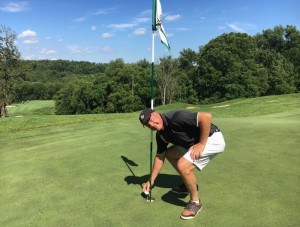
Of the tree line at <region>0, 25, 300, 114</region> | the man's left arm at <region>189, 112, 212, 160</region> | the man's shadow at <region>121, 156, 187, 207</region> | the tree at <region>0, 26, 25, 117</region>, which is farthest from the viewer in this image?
the tree line at <region>0, 25, 300, 114</region>

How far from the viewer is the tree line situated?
193 feet

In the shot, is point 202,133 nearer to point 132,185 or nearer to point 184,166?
point 184,166

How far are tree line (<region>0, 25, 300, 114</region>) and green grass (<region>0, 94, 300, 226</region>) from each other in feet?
122

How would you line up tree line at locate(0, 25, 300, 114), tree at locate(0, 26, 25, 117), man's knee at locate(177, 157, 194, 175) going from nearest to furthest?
man's knee at locate(177, 157, 194, 175) → tree at locate(0, 26, 25, 117) → tree line at locate(0, 25, 300, 114)

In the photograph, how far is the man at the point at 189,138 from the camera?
4.44 meters

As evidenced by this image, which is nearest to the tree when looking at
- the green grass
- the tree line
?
the tree line

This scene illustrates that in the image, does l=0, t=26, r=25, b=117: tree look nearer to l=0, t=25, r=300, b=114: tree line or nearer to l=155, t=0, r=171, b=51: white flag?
l=0, t=25, r=300, b=114: tree line

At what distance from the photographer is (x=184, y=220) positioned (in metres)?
4.34

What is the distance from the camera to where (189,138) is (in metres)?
4.69

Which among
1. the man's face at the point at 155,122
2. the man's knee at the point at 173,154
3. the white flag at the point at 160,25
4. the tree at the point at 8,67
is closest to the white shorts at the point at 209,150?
the man's knee at the point at 173,154

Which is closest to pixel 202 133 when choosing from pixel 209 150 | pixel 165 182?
pixel 209 150

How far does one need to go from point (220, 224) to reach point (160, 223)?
29.9 inches

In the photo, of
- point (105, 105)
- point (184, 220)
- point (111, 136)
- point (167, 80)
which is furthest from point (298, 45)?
point (184, 220)

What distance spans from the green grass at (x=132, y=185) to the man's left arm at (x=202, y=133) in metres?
0.82
